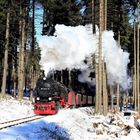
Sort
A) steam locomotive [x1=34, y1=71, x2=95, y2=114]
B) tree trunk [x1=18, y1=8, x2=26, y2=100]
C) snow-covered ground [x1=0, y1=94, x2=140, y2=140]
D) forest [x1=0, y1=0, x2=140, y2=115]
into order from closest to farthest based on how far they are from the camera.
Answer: snow-covered ground [x1=0, y1=94, x2=140, y2=140], steam locomotive [x1=34, y1=71, x2=95, y2=114], tree trunk [x1=18, y1=8, x2=26, y2=100], forest [x1=0, y1=0, x2=140, y2=115]

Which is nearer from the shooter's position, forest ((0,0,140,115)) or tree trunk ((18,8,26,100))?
tree trunk ((18,8,26,100))

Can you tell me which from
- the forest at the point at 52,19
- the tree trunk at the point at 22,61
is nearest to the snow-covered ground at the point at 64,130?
the tree trunk at the point at 22,61

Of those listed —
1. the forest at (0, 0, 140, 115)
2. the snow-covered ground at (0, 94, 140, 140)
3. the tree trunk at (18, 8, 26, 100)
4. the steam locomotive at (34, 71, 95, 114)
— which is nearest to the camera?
the snow-covered ground at (0, 94, 140, 140)

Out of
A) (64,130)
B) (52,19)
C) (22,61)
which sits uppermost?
(52,19)

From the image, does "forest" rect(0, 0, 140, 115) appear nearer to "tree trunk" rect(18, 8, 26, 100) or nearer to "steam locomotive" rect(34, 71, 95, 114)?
"tree trunk" rect(18, 8, 26, 100)

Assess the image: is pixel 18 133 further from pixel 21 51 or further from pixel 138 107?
pixel 138 107

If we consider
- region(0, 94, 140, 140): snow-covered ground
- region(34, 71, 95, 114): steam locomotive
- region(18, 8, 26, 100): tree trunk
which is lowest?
region(0, 94, 140, 140): snow-covered ground

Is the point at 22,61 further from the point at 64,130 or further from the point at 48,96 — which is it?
the point at 64,130

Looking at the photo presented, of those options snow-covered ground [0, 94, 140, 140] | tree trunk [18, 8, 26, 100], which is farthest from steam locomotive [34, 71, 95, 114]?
tree trunk [18, 8, 26, 100]

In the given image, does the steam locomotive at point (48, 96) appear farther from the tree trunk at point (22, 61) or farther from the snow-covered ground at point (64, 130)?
the tree trunk at point (22, 61)

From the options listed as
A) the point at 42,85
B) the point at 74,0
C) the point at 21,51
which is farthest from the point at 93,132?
the point at 74,0

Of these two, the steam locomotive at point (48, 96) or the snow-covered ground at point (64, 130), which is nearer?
the snow-covered ground at point (64, 130)

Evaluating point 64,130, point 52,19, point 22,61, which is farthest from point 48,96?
point 52,19

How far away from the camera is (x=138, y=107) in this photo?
48.0 meters
